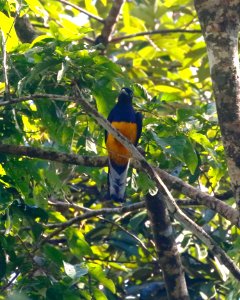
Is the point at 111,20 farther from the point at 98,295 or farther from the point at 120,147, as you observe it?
the point at 98,295

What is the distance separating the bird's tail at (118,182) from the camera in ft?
17.4

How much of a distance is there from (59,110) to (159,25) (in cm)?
319

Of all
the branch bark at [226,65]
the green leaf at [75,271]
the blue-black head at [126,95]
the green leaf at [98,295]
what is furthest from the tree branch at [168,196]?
the blue-black head at [126,95]

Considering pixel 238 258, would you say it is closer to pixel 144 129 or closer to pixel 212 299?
pixel 144 129

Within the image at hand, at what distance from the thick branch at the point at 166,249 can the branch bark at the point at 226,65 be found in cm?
117

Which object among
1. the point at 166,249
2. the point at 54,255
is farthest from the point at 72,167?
the point at 166,249

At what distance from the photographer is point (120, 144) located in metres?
5.70

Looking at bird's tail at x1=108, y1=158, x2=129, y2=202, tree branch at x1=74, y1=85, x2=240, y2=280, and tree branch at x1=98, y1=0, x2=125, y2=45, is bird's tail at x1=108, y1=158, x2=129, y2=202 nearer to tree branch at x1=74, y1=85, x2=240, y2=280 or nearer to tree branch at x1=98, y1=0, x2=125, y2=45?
tree branch at x1=74, y1=85, x2=240, y2=280

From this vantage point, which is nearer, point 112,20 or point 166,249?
point 166,249

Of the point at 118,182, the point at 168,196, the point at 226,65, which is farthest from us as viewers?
the point at 118,182

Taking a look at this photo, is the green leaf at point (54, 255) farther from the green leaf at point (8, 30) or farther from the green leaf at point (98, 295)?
the green leaf at point (8, 30)

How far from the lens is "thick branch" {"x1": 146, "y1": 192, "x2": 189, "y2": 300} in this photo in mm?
5418

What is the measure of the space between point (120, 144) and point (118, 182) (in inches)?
13.9

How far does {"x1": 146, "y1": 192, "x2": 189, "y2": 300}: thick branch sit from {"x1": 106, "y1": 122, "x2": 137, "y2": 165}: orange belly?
0.32 metres
